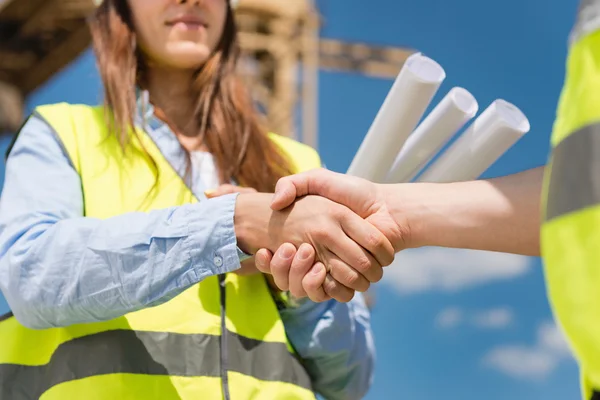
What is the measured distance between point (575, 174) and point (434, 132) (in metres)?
0.98

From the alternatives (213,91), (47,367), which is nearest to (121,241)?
(47,367)

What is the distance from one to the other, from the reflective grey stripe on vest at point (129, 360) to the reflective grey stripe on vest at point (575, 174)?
3.26 feet

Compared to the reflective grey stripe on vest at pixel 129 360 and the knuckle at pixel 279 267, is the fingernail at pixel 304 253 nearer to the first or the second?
the knuckle at pixel 279 267

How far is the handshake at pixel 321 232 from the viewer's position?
1.58 metres

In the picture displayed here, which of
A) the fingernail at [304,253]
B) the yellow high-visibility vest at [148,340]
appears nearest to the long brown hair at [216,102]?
the yellow high-visibility vest at [148,340]

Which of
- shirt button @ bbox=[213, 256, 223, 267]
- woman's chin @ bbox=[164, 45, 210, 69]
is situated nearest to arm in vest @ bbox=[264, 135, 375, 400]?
shirt button @ bbox=[213, 256, 223, 267]

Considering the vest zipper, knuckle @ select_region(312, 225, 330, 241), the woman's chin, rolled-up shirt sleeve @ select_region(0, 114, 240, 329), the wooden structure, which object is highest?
the woman's chin

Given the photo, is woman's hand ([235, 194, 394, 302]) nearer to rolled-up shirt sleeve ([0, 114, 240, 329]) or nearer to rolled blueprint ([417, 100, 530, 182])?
rolled-up shirt sleeve ([0, 114, 240, 329])

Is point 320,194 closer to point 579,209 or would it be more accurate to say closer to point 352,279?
point 352,279

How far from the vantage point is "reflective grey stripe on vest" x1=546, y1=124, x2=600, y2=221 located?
0.76 metres

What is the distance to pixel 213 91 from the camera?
2.05m

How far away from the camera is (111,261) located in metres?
1.53

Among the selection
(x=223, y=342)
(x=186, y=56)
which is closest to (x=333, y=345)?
(x=223, y=342)

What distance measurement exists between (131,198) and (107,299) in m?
0.31
